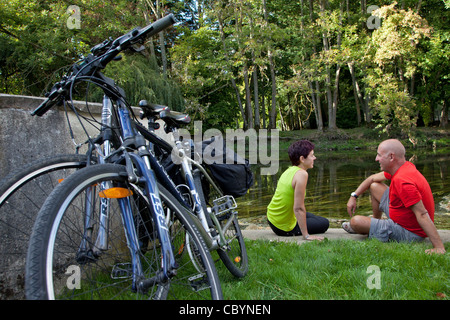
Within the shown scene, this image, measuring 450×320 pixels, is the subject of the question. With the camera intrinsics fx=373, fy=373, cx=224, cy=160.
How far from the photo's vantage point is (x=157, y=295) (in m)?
1.77

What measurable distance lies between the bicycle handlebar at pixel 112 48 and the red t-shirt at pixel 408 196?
280 cm

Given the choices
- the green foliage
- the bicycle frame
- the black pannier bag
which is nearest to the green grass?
the black pannier bag

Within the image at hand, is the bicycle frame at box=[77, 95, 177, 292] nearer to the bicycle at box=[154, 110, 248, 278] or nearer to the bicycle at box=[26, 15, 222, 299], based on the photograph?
the bicycle at box=[26, 15, 222, 299]

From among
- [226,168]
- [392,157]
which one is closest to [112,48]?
[226,168]

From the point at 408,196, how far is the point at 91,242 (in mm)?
2993

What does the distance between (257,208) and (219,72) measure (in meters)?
18.0

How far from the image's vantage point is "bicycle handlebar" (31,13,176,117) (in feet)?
6.35

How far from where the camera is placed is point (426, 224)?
354 centimetres

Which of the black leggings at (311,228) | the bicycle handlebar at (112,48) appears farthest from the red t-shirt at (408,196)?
the bicycle handlebar at (112,48)

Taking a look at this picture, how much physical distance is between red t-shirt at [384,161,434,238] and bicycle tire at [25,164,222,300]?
232cm

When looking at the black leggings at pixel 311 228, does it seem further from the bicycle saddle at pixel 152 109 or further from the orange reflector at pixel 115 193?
the orange reflector at pixel 115 193

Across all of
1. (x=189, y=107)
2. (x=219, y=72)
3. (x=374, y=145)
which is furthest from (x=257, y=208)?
(x=374, y=145)

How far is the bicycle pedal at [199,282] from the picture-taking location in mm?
1908
